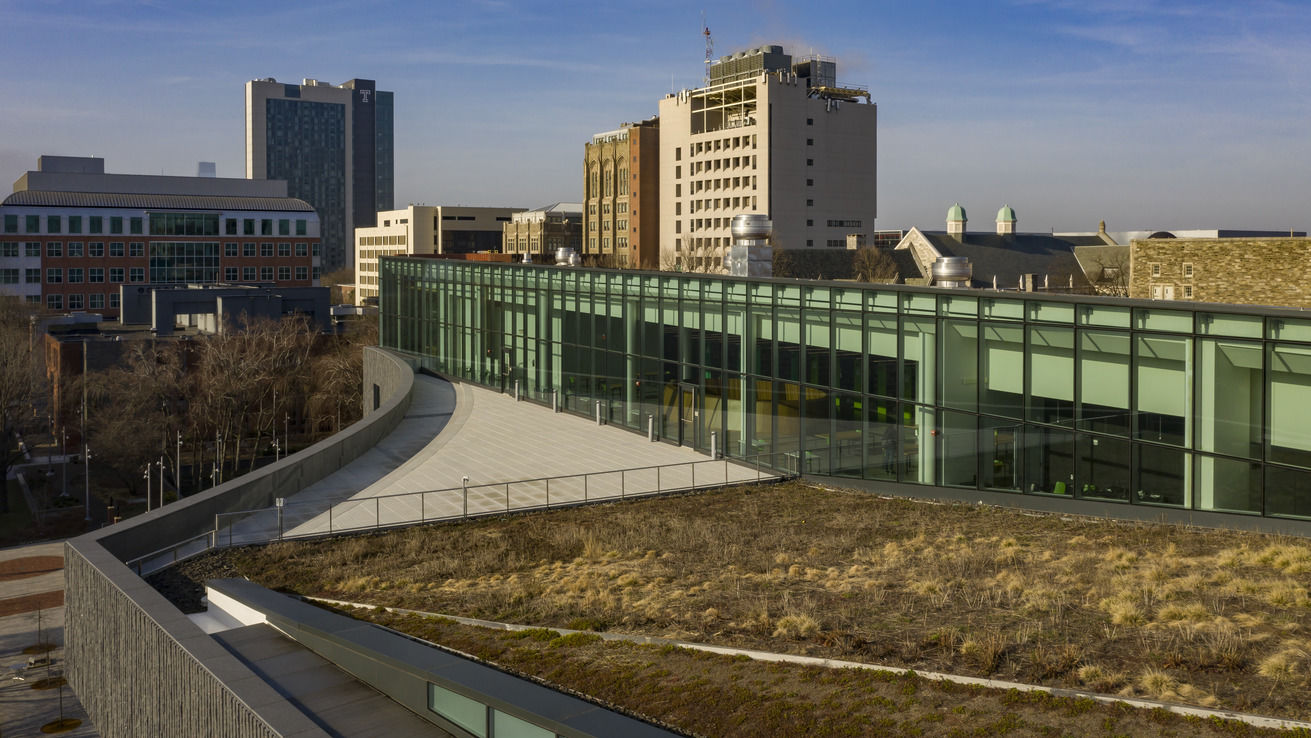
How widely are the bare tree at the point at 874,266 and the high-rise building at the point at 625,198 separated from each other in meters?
35.7

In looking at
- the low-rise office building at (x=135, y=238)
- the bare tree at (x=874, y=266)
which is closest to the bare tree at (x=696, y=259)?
the bare tree at (x=874, y=266)

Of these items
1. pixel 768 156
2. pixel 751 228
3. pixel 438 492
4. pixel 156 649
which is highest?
pixel 768 156

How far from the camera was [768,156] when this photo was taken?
11500 centimetres

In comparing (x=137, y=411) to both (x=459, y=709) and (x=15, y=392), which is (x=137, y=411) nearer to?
(x=15, y=392)

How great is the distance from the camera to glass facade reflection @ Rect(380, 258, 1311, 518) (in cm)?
2033

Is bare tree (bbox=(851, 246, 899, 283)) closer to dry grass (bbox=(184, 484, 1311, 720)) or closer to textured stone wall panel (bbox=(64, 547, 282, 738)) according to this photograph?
dry grass (bbox=(184, 484, 1311, 720))

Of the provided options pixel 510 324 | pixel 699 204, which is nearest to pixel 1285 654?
pixel 510 324

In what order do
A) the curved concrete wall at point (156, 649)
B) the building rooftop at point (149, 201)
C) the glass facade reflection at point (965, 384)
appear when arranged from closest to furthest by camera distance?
the curved concrete wall at point (156, 649) → the glass facade reflection at point (965, 384) → the building rooftop at point (149, 201)

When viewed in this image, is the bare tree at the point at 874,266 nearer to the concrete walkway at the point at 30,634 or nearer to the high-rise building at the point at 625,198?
the high-rise building at the point at 625,198

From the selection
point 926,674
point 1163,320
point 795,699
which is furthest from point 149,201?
point 926,674

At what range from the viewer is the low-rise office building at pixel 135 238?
10588 centimetres

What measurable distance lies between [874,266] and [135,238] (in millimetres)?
80618

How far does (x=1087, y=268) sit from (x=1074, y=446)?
→ 245ft

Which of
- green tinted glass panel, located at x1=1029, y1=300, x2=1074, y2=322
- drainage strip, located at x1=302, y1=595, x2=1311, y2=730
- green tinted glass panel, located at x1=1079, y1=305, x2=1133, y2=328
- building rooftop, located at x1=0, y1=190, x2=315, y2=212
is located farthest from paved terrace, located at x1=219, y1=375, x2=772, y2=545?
building rooftop, located at x1=0, y1=190, x2=315, y2=212
